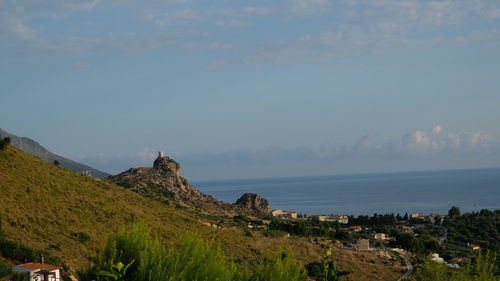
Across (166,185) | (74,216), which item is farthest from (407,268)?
(166,185)

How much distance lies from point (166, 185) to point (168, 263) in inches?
2450

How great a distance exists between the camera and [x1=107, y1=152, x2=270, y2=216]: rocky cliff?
67656 mm

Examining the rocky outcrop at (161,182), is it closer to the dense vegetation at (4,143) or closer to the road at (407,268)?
the dense vegetation at (4,143)

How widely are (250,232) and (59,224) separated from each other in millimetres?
25190

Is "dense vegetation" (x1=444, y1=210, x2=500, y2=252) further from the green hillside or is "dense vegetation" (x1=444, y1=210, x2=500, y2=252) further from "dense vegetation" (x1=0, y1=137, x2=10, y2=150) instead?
"dense vegetation" (x1=0, y1=137, x2=10, y2=150)

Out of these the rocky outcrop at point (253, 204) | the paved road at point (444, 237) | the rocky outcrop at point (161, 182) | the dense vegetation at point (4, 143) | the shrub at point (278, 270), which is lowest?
the paved road at point (444, 237)

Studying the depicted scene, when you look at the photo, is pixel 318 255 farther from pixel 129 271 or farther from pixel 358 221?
pixel 358 221

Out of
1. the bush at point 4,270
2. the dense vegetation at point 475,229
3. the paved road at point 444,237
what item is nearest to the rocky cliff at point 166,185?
the paved road at point 444,237

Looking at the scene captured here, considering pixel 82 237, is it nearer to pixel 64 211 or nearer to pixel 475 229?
pixel 64 211

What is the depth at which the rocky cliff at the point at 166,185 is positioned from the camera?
67656 mm

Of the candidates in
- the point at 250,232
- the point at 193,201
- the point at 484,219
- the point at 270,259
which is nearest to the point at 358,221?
the point at 484,219

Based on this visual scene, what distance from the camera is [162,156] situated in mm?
83938

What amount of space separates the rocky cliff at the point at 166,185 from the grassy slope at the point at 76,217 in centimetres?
1341

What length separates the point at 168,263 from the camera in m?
13.0
